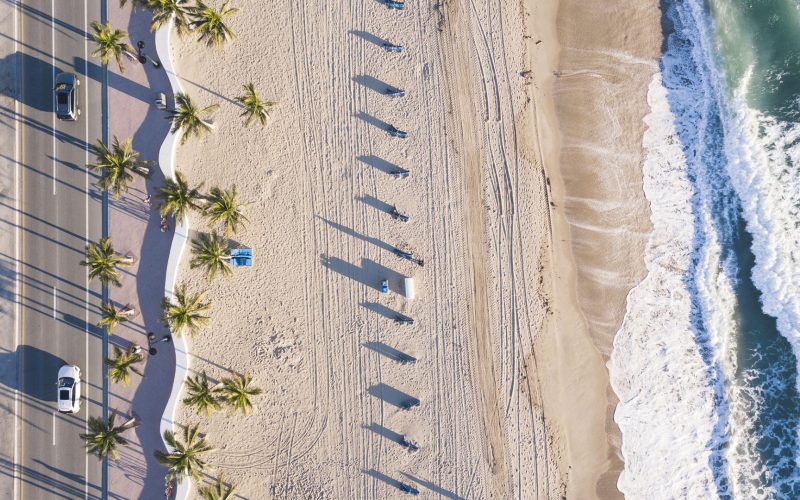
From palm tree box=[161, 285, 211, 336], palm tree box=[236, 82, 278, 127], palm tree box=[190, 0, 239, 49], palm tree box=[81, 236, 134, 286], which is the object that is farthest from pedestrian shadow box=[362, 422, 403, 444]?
palm tree box=[190, 0, 239, 49]

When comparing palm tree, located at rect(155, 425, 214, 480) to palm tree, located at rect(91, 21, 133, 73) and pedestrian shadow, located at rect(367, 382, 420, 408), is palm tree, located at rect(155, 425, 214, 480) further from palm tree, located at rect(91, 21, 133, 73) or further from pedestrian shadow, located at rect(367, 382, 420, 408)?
palm tree, located at rect(91, 21, 133, 73)

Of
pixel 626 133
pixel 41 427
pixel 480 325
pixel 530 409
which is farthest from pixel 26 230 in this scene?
pixel 626 133

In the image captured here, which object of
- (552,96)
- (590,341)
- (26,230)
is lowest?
(590,341)

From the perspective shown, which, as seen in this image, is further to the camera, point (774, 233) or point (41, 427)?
point (774, 233)

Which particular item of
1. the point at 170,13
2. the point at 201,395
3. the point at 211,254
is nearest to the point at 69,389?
the point at 201,395

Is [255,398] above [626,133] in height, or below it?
below

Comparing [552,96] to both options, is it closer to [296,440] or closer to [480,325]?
[480,325]

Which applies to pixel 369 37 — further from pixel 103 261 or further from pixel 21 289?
pixel 21 289

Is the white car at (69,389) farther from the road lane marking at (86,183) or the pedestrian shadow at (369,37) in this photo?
the pedestrian shadow at (369,37)
